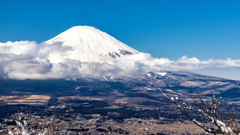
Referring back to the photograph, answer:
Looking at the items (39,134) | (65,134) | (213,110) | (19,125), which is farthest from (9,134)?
(65,134)

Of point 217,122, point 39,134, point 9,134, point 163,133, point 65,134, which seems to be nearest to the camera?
point 217,122

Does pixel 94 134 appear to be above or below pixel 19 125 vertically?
below

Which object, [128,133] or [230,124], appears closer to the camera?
[230,124]

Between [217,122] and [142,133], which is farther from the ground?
[217,122]

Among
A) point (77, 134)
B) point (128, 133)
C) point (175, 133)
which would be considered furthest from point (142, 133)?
point (77, 134)

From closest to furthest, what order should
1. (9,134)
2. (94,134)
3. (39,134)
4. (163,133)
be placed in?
(9,134) → (39,134) → (94,134) → (163,133)

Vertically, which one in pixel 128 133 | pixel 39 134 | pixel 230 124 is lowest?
pixel 128 133

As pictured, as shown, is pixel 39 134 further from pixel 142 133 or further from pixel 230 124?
pixel 142 133

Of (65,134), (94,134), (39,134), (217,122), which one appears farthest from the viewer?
(94,134)

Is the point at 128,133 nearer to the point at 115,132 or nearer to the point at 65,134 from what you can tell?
the point at 115,132

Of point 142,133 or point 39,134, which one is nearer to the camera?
point 39,134
